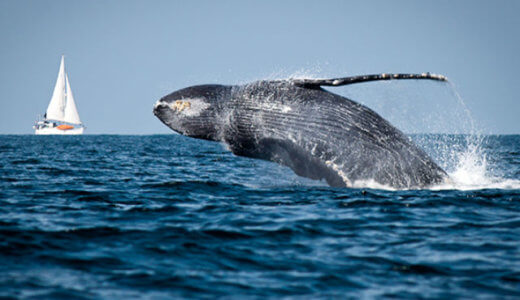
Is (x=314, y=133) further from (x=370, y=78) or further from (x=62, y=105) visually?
(x=62, y=105)

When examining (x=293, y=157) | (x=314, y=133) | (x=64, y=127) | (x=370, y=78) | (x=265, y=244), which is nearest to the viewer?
(x=265, y=244)

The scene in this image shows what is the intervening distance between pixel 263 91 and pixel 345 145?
5.56ft

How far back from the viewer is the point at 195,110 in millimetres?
10203

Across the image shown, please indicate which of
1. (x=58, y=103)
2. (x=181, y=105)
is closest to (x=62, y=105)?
(x=58, y=103)

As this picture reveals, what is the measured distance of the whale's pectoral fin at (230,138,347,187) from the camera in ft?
31.6

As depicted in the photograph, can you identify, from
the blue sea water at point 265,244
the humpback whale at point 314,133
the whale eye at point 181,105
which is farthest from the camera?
the whale eye at point 181,105

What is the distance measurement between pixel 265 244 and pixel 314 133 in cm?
324

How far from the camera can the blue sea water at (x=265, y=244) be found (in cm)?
515

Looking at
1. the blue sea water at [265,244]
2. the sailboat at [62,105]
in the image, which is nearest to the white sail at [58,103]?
the sailboat at [62,105]

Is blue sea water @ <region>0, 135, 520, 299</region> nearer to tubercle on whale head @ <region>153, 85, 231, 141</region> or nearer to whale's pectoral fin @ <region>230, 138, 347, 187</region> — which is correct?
whale's pectoral fin @ <region>230, 138, 347, 187</region>

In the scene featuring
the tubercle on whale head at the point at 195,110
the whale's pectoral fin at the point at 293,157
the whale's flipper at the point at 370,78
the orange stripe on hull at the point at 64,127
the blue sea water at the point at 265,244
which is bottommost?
the blue sea water at the point at 265,244

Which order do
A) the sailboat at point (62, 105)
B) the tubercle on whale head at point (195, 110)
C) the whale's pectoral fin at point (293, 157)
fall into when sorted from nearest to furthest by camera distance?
the whale's pectoral fin at point (293, 157) < the tubercle on whale head at point (195, 110) < the sailboat at point (62, 105)

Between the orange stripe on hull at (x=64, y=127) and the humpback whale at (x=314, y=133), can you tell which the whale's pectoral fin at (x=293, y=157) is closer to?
the humpback whale at (x=314, y=133)

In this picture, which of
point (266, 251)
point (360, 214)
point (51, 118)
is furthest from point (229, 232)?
point (51, 118)
